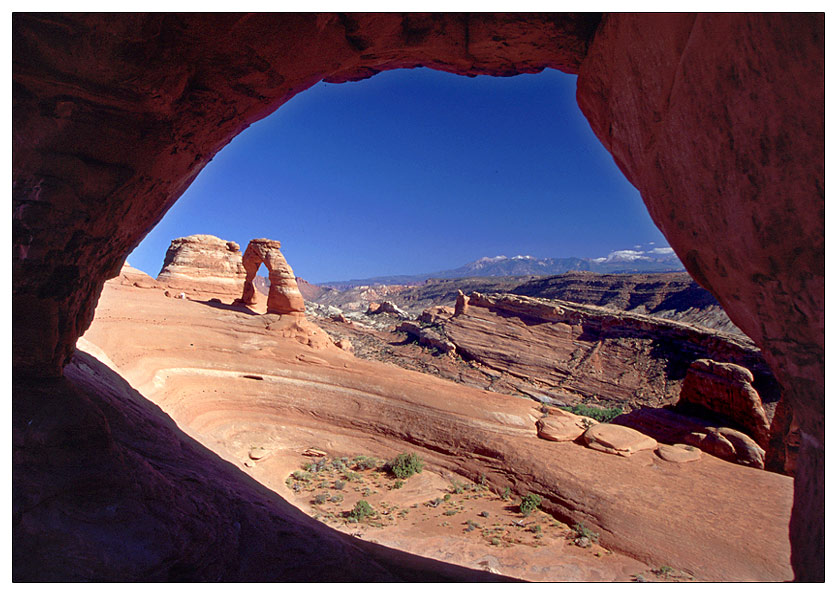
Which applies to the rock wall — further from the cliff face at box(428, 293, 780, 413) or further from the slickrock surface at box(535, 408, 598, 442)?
the cliff face at box(428, 293, 780, 413)

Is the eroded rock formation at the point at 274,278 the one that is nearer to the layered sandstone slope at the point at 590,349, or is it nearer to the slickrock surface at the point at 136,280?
the slickrock surface at the point at 136,280

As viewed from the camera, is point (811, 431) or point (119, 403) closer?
point (811, 431)

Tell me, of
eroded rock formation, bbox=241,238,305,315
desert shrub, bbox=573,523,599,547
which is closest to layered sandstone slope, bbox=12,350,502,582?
desert shrub, bbox=573,523,599,547

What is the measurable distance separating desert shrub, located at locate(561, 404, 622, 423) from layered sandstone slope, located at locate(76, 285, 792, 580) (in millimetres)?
11699

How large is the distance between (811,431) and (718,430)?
10.1 metres

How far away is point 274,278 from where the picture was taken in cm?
2033

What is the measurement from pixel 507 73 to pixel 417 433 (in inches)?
409

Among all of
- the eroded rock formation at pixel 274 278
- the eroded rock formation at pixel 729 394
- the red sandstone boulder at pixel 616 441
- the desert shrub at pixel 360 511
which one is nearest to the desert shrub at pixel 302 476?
the desert shrub at pixel 360 511

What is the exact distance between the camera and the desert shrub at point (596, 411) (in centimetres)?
2290

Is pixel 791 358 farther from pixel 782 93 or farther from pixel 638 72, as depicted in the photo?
pixel 638 72

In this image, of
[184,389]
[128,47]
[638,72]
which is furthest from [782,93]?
[184,389]

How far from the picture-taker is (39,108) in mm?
3570

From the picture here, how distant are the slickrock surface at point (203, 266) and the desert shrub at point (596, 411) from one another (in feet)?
71.8

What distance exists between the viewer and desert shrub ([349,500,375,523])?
9039 mm
